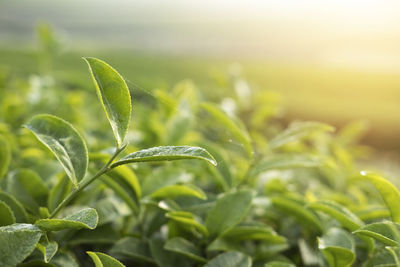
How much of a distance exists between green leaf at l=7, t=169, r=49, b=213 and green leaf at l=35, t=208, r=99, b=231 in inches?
7.1

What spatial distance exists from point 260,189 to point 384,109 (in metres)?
2.86

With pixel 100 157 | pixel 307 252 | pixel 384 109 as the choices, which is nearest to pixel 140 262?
pixel 100 157

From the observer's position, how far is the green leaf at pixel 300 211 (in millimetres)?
706

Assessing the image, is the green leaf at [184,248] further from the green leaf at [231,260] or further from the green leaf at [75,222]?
the green leaf at [75,222]

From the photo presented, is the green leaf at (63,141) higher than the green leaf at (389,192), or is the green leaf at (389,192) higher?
the green leaf at (63,141)

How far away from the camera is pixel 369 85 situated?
433cm

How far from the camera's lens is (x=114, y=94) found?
513 millimetres

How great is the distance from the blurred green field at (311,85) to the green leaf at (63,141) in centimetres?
120

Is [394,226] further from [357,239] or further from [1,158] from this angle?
[1,158]

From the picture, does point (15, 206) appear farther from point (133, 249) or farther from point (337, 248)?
point (337, 248)

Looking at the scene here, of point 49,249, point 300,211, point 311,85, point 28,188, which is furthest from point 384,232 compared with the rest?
point 311,85

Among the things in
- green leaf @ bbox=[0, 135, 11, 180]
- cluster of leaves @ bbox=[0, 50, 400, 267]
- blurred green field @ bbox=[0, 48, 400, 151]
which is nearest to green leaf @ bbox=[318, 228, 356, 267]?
cluster of leaves @ bbox=[0, 50, 400, 267]

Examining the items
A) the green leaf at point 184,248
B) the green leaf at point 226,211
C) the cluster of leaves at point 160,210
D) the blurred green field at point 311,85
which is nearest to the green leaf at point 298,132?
the cluster of leaves at point 160,210

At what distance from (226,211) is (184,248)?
3.5 inches
